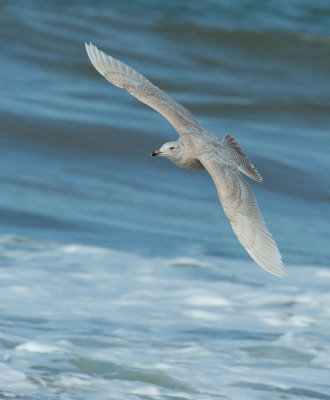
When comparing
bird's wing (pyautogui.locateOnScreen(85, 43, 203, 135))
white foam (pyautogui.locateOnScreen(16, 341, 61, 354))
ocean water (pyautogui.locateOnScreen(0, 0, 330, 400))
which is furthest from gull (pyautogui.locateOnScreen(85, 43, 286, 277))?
white foam (pyautogui.locateOnScreen(16, 341, 61, 354))

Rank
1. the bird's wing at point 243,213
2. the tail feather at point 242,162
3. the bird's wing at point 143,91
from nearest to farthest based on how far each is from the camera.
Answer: the bird's wing at point 243,213
the tail feather at point 242,162
the bird's wing at point 143,91

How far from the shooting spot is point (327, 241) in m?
9.05

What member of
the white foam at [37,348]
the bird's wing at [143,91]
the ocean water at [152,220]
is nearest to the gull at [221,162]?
the bird's wing at [143,91]

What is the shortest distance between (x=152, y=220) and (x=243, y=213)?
418 cm

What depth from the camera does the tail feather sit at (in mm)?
5285

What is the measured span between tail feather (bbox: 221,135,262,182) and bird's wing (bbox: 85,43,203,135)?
0.29m

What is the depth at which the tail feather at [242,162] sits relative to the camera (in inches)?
208

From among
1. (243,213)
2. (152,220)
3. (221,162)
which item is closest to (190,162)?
(221,162)

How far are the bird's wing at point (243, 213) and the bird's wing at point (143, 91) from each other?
2.07 ft

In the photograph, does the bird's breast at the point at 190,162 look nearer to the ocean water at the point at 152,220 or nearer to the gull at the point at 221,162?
the gull at the point at 221,162

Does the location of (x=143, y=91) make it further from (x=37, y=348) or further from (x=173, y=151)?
(x=37, y=348)

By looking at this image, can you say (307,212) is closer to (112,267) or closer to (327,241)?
(327,241)

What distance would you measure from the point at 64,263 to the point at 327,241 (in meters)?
2.67

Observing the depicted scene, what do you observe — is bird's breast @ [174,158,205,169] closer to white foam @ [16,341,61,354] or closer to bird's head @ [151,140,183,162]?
bird's head @ [151,140,183,162]
